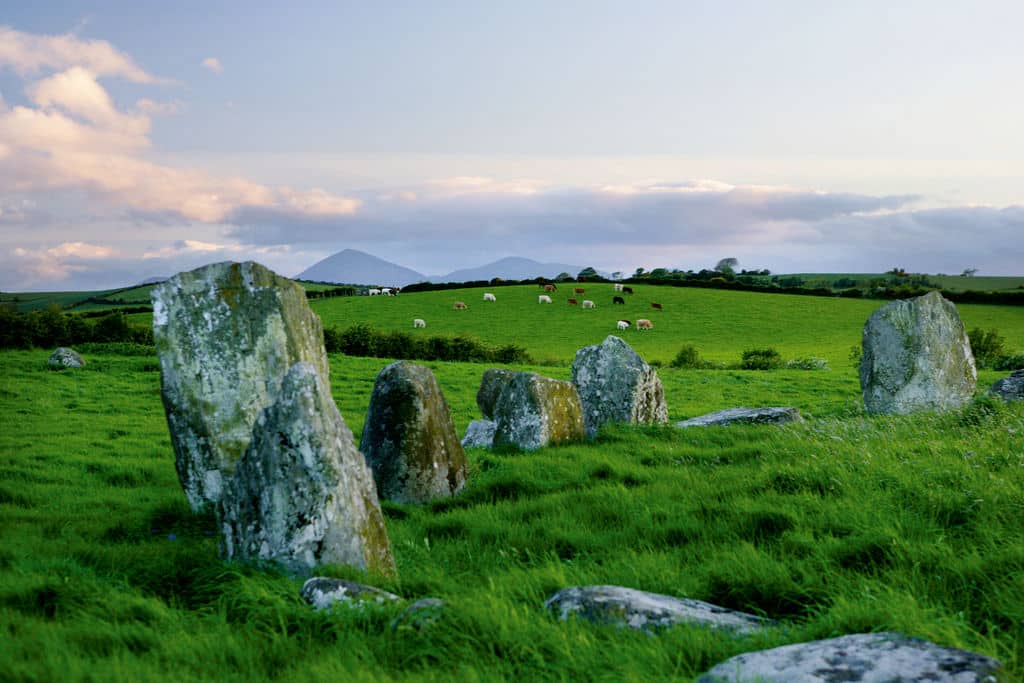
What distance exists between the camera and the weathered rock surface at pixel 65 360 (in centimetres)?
2834

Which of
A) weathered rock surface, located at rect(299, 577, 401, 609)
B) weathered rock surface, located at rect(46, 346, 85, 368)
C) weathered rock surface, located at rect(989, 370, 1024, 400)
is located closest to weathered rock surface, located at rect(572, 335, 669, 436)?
weathered rock surface, located at rect(989, 370, 1024, 400)

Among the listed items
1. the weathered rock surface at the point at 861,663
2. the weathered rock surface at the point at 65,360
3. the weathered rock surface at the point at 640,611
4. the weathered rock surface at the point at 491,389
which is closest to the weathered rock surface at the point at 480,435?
the weathered rock surface at the point at 491,389

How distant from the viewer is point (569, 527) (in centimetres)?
754

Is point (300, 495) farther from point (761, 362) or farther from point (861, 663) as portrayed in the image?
point (761, 362)

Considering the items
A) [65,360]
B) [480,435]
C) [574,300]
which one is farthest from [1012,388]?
[574,300]

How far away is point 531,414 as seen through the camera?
41.8ft

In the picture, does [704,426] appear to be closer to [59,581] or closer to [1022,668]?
[1022,668]

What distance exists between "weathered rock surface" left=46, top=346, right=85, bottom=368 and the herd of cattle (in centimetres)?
3312

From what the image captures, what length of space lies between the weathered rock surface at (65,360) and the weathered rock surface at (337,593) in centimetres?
2867

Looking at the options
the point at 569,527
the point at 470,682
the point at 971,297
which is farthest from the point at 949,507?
the point at 971,297

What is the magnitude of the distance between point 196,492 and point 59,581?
3.01 metres

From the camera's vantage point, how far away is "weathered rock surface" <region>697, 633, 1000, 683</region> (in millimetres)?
3486

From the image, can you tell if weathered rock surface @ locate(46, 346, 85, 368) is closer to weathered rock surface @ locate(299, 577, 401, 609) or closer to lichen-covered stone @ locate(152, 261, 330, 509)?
lichen-covered stone @ locate(152, 261, 330, 509)

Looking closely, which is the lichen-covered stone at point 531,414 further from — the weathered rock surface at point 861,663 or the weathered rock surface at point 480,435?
the weathered rock surface at point 861,663
